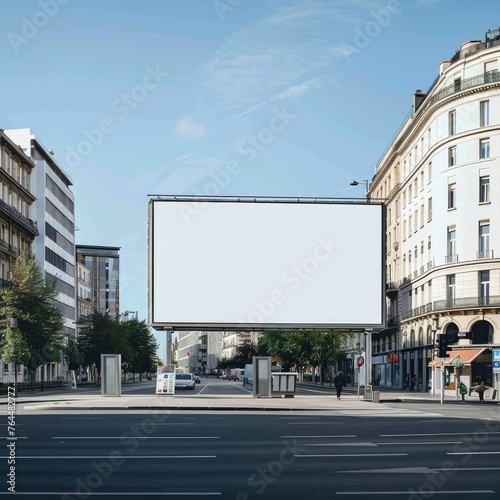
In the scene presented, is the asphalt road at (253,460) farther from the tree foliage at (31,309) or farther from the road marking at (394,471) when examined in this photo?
the tree foliage at (31,309)

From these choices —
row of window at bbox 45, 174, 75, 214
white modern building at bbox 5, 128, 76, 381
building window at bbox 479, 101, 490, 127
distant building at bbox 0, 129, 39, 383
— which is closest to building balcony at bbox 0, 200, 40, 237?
distant building at bbox 0, 129, 39, 383

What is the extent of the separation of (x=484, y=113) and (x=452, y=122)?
134 inches

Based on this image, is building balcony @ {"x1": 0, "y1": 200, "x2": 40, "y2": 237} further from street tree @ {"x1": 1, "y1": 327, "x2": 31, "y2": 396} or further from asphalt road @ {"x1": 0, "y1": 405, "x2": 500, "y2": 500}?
asphalt road @ {"x1": 0, "y1": 405, "x2": 500, "y2": 500}

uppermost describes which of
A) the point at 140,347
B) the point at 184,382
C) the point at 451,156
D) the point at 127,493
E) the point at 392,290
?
the point at 451,156

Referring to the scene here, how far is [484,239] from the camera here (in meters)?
65.9

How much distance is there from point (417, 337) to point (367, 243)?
27525mm

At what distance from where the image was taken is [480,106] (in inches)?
2608

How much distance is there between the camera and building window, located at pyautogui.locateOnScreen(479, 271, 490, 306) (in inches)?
2537

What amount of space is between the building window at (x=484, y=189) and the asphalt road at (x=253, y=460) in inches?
1565

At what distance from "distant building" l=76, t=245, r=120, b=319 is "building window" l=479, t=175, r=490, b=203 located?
12573cm

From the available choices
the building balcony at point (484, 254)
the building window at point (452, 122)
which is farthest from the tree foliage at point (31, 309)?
the building window at point (452, 122)

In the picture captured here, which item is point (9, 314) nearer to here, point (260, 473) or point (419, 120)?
point (419, 120)

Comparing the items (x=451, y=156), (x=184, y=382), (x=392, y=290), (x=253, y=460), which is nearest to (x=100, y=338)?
(x=184, y=382)

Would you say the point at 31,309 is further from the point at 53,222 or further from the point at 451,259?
the point at 53,222
